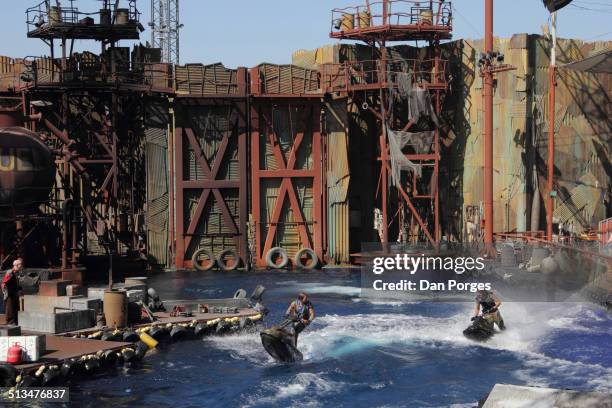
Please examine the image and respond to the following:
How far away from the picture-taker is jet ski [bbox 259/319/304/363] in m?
28.6

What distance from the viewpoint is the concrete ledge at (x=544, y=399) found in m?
15.8

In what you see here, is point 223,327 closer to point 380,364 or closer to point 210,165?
point 380,364

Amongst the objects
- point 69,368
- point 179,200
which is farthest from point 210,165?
point 69,368

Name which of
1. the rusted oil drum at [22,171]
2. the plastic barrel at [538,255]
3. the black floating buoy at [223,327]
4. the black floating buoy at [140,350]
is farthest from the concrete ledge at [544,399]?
the rusted oil drum at [22,171]

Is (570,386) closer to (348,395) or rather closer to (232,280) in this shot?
(348,395)

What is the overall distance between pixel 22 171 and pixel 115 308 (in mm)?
11717

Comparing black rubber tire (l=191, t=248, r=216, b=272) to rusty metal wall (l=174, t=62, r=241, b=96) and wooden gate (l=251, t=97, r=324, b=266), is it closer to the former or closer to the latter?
wooden gate (l=251, t=97, r=324, b=266)

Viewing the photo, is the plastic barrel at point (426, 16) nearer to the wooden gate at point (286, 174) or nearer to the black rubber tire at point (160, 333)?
the wooden gate at point (286, 174)

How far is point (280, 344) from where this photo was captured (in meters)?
28.7

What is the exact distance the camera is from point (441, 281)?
45.7 meters

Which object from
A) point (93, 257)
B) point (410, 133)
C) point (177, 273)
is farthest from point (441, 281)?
point (93, 257)

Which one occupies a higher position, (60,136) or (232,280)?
(60,136)

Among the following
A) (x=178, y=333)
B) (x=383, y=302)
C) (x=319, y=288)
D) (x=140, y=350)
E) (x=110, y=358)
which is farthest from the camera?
(x=319, y=288)

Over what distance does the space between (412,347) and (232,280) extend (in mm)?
18532
